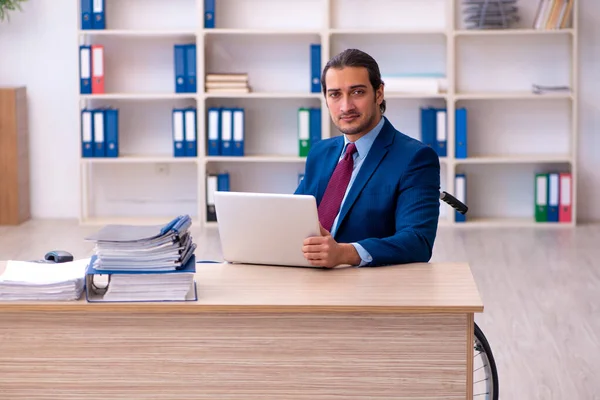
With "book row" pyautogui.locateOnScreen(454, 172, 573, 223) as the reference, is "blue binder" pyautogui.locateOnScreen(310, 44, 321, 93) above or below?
above

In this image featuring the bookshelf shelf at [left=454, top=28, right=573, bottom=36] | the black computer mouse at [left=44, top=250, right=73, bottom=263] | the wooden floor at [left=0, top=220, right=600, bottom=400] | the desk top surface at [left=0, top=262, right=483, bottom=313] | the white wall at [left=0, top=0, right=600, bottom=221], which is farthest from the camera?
the white wall at [left=0, top=0, right=600, bottom=221]

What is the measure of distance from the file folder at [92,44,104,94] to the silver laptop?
4324mm

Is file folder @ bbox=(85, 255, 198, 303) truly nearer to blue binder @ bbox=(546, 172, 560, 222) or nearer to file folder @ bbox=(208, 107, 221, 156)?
file folder @ bbox=(208, 107, 221, 156)

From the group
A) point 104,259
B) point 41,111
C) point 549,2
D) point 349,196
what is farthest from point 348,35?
point 104,259

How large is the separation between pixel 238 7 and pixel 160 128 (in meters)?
0.98

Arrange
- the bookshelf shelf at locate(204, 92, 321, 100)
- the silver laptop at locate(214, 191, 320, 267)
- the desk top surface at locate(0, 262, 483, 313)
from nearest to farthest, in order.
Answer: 1. the desk top surface at locate(0, 262, 483, 313)
2. the silver laptop at locate(214, 191, 320, 267)
3. the bookshelf shelf at locate(204, 92, 321, 100)

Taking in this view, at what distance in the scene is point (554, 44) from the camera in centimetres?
700

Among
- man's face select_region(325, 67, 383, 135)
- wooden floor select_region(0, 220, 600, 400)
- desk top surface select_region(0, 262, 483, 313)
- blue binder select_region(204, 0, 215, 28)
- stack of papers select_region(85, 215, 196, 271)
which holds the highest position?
blue binder select_region(204, 0, 215, 28)

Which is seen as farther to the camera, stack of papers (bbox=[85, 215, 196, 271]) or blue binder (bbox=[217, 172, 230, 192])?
blue binder (bbox=[217, 172, 230, 192])

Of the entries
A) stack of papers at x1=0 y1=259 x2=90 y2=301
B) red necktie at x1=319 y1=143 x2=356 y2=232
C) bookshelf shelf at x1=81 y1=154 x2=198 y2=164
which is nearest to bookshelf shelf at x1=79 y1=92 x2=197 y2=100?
bookshelf shelf at x1=81 y1=154 x2=198 y2=164

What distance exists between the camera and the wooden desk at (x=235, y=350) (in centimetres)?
236

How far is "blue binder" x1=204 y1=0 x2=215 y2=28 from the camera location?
683 centimetres

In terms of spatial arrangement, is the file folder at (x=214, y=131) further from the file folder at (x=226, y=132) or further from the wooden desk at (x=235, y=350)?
the wooden desk at (x=235, y=350)

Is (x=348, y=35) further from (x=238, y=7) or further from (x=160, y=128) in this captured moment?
(x=160, y=128)
